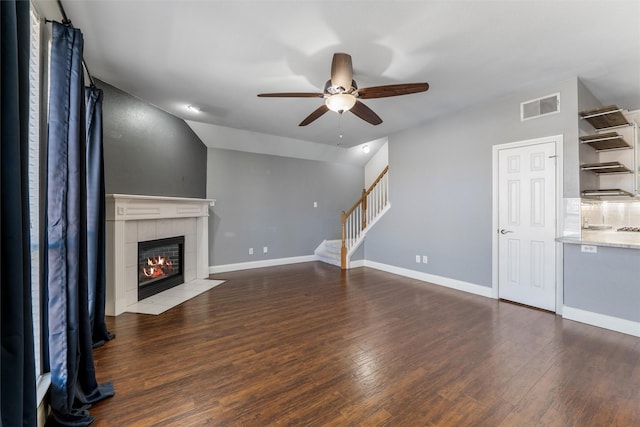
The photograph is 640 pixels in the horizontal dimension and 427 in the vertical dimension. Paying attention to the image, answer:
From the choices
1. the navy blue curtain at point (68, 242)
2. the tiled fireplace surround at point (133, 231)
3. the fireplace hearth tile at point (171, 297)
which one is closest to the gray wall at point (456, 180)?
the fireplace hearth tile at point (171, 297)

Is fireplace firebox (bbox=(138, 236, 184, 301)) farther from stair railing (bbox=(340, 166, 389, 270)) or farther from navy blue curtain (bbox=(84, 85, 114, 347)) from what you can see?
stair railing (bbox=(340, 166, 389, 270))

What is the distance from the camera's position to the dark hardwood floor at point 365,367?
1760 mm

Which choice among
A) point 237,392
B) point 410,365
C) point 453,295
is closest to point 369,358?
point 410,365

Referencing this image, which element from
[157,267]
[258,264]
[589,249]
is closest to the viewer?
[589,249]

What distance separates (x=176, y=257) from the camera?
4.64 metres

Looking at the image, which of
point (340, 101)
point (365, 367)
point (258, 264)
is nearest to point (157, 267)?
point (258, 264)

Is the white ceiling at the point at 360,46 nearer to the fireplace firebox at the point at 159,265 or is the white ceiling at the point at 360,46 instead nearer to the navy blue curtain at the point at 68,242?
the navy blue curtain at the point at 68,242

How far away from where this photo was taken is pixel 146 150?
12.9 feet

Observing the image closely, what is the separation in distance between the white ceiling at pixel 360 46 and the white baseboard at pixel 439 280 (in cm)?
275

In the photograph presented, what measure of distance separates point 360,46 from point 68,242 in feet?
9.08

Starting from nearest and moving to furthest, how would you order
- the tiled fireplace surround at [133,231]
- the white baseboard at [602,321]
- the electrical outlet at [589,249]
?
the white baseboard at [602,321] < the electrical outlet at [589,249] < the tiled fireplace surround at [133,231]

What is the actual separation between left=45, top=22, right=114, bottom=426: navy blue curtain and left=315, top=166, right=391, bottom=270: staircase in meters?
4.55

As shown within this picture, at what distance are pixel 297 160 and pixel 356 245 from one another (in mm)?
2427

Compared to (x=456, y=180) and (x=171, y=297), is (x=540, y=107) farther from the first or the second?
(x=171, y=297)
